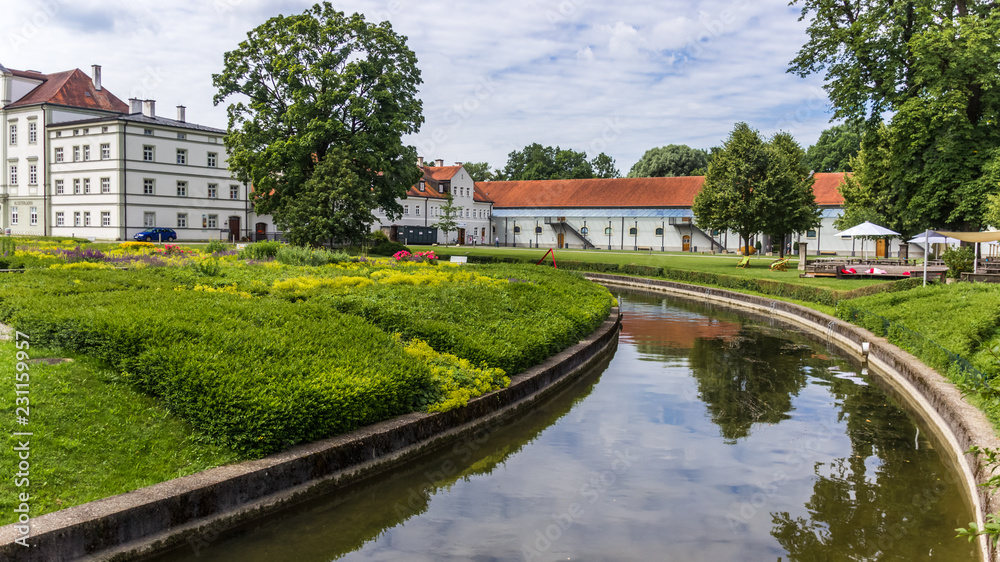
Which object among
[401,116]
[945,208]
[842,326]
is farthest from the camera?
[401,116]

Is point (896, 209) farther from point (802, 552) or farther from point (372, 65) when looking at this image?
point (802, 552)

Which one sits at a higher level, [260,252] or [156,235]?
[156,235]

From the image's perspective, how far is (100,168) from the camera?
47156mm

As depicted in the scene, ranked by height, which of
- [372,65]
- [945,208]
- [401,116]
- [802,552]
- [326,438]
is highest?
[372,65]

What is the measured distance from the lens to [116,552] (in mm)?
5008

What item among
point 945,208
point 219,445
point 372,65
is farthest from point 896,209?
point 219,445

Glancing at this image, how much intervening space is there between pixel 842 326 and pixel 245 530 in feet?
50.8

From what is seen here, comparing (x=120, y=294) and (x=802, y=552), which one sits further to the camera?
(x=120, y=294)

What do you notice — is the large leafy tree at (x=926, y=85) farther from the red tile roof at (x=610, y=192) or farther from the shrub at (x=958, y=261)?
the red tile roof at (x=610, y=192)

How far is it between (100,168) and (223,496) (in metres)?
49.4

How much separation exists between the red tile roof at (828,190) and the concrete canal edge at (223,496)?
2317 inches

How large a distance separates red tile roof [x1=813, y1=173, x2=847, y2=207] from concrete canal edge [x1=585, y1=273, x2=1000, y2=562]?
137 feet

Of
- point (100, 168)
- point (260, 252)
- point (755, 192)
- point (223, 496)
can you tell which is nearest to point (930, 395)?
point (223, 496)

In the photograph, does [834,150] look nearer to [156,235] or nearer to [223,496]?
[156,235]
